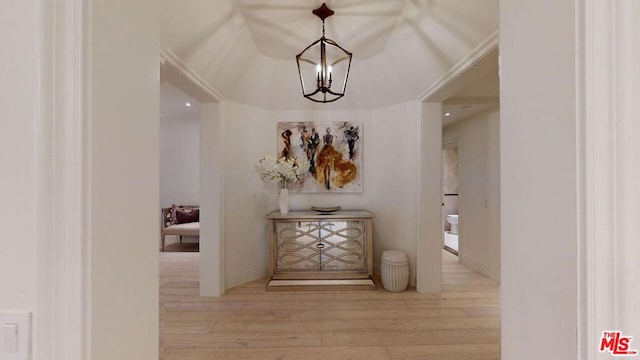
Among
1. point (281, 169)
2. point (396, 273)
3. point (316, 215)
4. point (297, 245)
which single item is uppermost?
point (281, 169)

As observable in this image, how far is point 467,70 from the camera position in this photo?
95.4 inches

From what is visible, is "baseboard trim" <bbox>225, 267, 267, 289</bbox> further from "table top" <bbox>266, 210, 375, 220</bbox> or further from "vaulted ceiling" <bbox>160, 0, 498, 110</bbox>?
"vaulted ceiling" <bbox>160, 0, 498, 110</bbox>

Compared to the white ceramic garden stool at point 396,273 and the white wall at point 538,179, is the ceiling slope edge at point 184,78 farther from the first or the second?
the white ceramic garden stool at point 396,273

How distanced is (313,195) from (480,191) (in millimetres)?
2497

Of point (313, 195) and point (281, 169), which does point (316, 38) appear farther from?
point (313, 195)

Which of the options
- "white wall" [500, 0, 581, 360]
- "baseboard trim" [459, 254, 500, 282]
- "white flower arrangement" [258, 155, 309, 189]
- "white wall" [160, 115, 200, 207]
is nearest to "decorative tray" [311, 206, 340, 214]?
"white flower arrangement" [258, 155, 309, 189]

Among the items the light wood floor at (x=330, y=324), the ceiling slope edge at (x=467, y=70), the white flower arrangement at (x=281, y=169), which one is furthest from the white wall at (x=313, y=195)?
the light wood floor at (x=330, y=324)

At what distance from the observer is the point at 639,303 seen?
44cm

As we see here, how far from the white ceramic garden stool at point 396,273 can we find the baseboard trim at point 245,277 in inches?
65.6

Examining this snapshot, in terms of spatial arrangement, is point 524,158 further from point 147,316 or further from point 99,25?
point 147,316

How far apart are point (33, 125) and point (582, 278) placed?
3.47 feet

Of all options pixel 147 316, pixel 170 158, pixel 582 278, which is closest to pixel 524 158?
pixel 582 278

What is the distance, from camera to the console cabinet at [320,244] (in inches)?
138

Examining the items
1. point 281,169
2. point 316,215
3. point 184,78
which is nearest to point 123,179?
point 184,78
